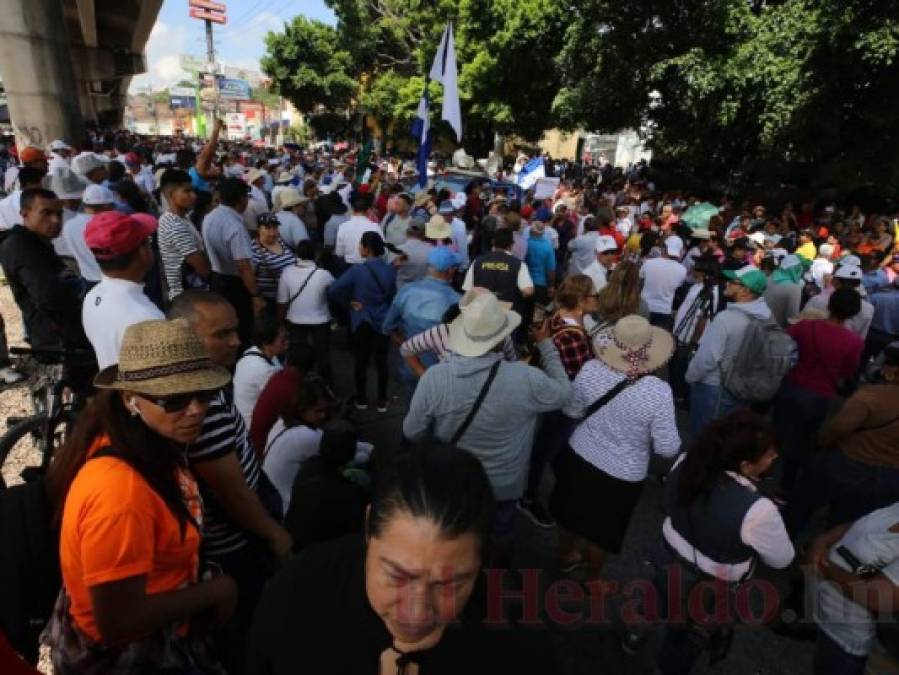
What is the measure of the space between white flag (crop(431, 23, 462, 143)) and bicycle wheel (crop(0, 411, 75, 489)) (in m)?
6.45

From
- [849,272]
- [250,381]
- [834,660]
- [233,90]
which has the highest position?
[233,90]

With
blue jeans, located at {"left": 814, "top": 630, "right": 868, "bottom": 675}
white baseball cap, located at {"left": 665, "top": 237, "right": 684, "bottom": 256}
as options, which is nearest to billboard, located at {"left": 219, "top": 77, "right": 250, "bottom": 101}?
white baseball cap, located at {"left": 665, "top": 237, "right": 684, "bottom": 256}

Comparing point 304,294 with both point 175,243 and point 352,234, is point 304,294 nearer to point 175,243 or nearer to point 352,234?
point 175,243

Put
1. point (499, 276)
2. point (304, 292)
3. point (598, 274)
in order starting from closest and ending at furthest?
point (304, 292) < point (499, 276) < point (598, 274)

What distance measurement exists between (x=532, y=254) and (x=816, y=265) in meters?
3.72

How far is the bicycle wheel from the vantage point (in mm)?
3607

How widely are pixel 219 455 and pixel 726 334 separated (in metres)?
3.61

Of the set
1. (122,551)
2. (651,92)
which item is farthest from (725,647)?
(651,92)

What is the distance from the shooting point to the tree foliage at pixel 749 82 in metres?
12.0

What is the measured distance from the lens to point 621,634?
123 inches

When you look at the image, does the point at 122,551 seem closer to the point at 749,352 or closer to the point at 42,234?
the point at 42,234

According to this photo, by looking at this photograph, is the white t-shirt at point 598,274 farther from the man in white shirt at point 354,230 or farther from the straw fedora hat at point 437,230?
the man in white shirt at point 354,230

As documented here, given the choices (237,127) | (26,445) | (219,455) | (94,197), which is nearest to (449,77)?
(94,197)

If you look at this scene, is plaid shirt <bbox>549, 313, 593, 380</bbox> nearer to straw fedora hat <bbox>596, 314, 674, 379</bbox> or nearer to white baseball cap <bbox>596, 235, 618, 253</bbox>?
straw fedora hat <bbox>596, 314, 674, 379</bbox>
